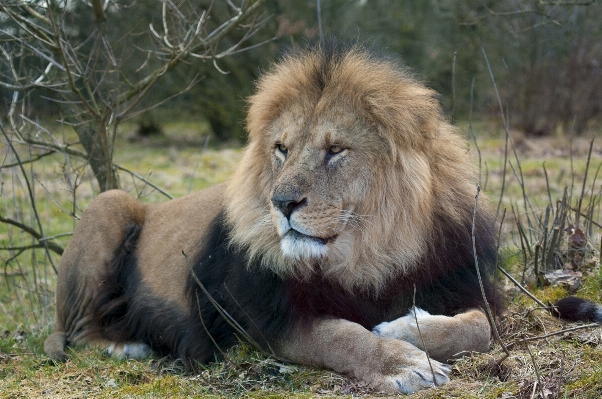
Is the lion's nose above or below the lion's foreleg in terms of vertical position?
above

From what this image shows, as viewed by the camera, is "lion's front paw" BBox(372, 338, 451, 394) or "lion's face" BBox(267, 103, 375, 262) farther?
"lion's face" BBox(267, 103, 375, 262)

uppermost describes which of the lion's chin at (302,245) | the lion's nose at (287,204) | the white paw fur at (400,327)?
the lion's nose at (287,204)

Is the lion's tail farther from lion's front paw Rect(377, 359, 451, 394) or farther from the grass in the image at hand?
lion's front paw Rect(377, 359, 451, 394)

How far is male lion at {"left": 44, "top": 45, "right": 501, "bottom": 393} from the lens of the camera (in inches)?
147

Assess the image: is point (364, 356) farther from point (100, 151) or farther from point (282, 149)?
point (100, 151)

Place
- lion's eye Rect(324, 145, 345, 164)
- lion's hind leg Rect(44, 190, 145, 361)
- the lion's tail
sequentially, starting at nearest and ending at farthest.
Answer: lion's eye Rect(324, 145, 345, 164)
the lion's tail
lion's hind leg Rect(44, 190, 145, 361)

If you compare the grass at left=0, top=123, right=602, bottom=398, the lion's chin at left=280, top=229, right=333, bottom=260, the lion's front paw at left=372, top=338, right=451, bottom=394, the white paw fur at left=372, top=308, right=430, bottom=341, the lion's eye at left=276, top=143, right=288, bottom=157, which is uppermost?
the lion's eye at left=276, top=143, right=288, bottom=157

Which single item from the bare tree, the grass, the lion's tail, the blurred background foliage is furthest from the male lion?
the blurred background foliage

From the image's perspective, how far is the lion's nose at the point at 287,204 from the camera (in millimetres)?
3678

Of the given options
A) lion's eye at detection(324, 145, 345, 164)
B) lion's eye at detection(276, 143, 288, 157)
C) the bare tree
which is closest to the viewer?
lion's eye at detection(324, 145, 345, 164)

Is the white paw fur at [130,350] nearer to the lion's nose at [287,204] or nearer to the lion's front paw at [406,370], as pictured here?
the lion's nose at [287,204]

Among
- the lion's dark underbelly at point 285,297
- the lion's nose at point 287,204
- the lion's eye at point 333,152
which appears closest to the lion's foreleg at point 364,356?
the lion's dark underbelly at point 285,297

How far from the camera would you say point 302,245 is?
3.71 meters

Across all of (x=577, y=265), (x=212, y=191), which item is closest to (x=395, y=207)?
(x=212, y=191)
